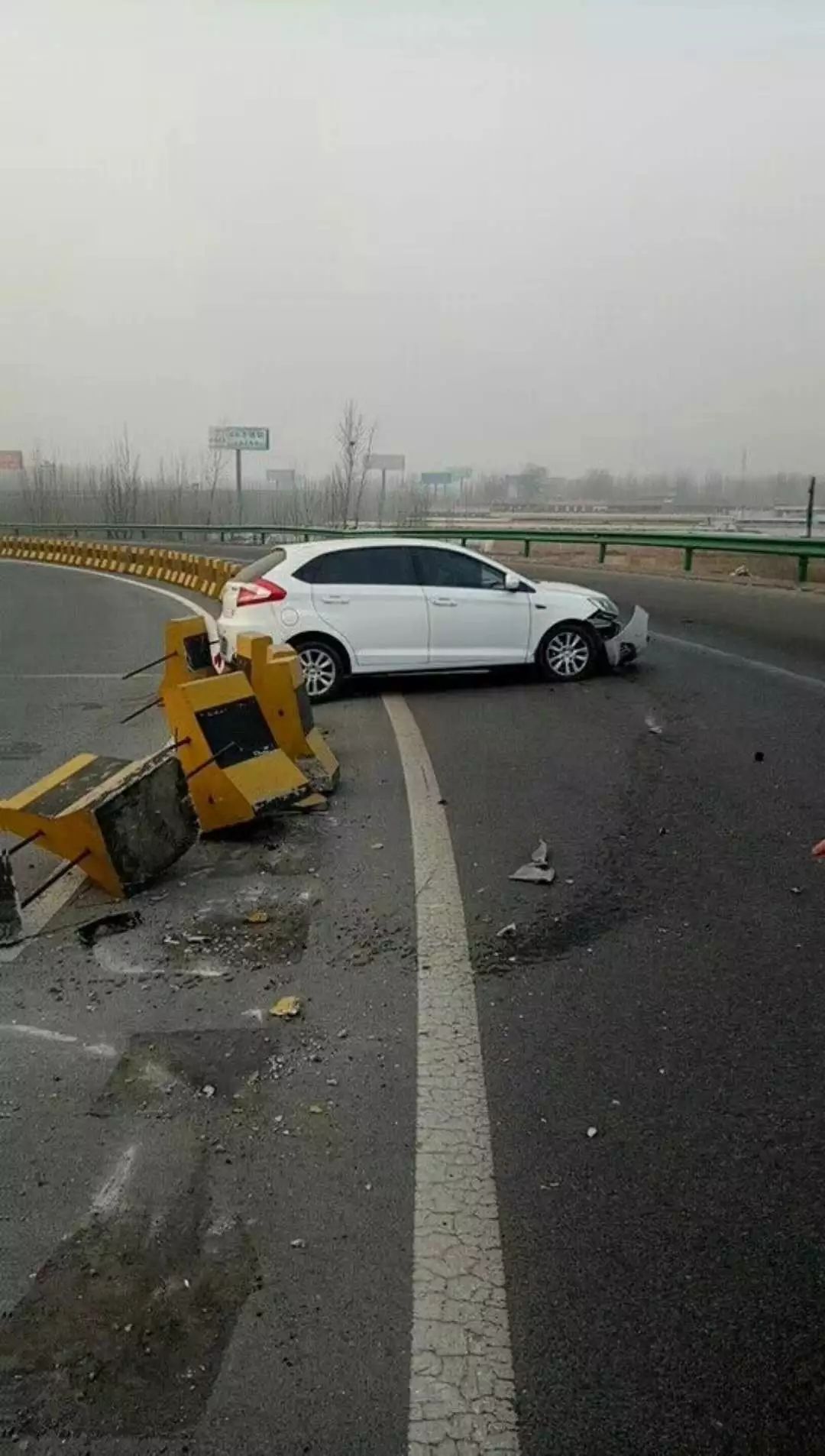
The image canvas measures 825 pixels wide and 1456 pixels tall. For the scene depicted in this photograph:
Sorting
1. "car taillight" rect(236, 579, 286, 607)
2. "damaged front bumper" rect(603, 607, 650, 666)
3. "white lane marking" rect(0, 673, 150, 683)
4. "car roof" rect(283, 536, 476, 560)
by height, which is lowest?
"white lane marking" rect(0, 673, 150, 683)

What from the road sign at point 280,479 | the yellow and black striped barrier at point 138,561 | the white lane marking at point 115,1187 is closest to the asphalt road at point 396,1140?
the white lane marking at point 115,1187

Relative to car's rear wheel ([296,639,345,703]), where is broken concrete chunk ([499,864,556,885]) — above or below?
below

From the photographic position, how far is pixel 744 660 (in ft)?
39.5

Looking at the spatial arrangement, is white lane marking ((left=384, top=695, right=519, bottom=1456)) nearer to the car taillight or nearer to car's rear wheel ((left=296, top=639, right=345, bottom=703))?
car's rear wheel ((left=296, top=639, right=345, bottom=703))

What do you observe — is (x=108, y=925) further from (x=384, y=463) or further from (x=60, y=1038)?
(x=384, y=463)

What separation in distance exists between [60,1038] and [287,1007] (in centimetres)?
82

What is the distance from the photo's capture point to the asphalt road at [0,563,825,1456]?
2266mm

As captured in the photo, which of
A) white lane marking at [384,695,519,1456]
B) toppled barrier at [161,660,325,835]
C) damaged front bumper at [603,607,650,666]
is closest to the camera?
white lane marking at [384,695,519,1456]

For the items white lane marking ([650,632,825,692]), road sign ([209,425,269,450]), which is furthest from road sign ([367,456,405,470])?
white lane marking ([650,632,825,692])

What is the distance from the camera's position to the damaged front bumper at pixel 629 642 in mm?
11109

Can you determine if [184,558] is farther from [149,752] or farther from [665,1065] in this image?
[665,1065]

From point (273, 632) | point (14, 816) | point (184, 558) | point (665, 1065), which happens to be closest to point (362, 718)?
point (273, 632)

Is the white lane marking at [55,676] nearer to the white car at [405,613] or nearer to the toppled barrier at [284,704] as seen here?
the white car at [405,613]

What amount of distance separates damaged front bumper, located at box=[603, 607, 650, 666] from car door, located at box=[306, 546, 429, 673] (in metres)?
2.06
